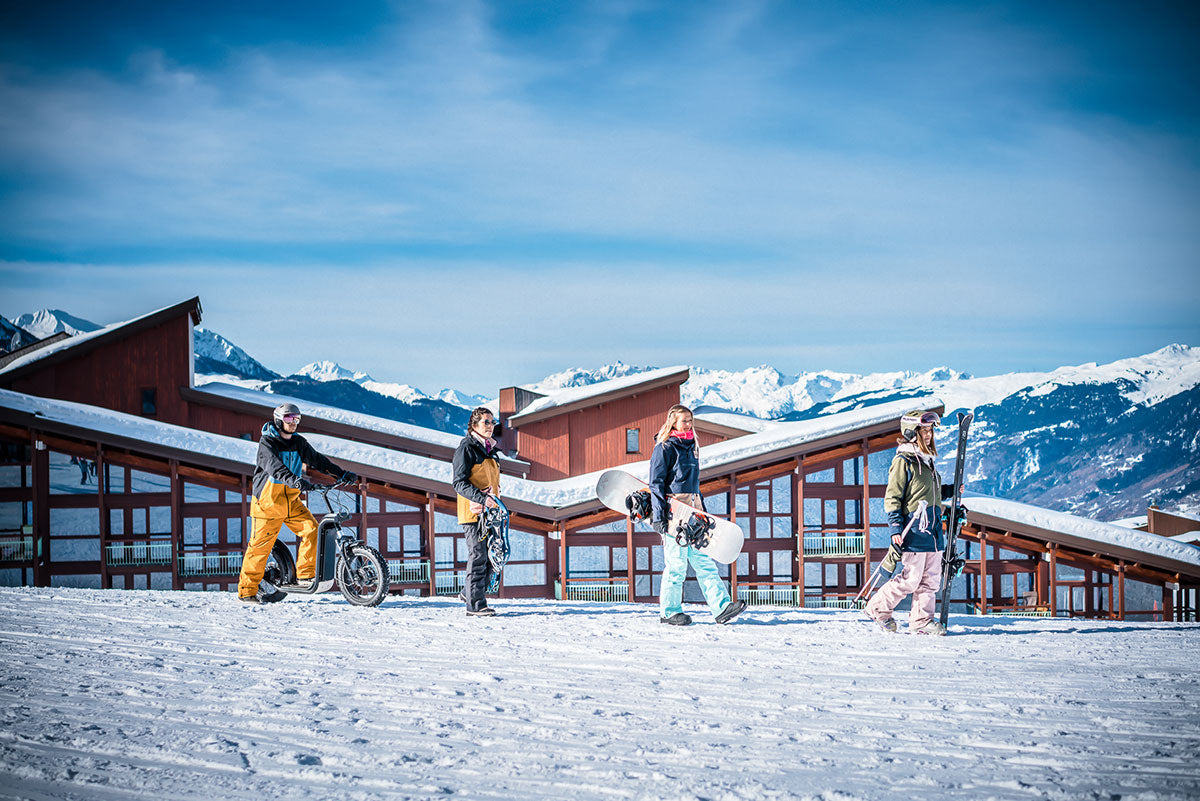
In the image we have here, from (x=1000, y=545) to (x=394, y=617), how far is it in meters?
17.4

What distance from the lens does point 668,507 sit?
328 inches

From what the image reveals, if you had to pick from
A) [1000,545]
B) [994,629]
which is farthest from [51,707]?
[1000,545]

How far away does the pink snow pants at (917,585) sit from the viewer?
790cm

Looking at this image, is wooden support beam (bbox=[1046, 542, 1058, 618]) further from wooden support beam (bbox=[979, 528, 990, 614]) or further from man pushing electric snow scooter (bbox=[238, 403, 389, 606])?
man pushing electric snow scooter (bbox=[238, 403, 389, 606])

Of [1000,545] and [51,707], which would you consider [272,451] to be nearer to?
[51,707]

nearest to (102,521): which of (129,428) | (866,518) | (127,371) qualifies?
(129,428)

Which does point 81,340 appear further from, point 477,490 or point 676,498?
point 676,498

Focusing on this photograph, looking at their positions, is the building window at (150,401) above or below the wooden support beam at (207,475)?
above

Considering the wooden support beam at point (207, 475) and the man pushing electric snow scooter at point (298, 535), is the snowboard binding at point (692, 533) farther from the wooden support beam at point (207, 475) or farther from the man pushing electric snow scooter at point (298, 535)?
the wooden support beam at point (207, 475)

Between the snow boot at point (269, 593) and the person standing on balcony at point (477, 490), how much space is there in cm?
193

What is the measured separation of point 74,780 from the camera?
11.8ft

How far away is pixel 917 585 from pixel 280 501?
5731 millimetres

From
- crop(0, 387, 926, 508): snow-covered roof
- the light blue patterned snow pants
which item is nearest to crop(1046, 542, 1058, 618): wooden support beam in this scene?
crop(0, 387, 926, 508): snow-covered roof

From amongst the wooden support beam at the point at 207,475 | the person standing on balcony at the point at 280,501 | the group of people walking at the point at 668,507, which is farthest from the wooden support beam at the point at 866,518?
the person standing on balcony at the point at 280,501
